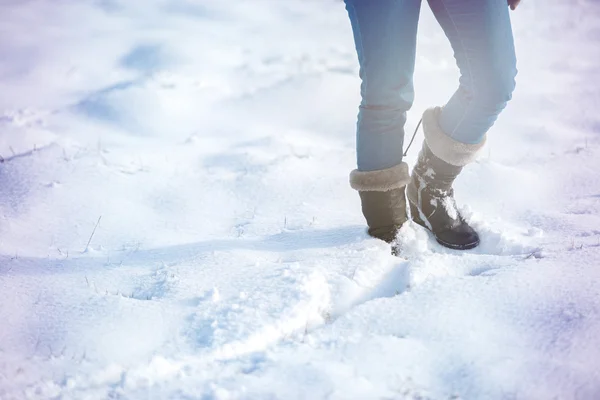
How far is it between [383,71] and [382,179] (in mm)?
389

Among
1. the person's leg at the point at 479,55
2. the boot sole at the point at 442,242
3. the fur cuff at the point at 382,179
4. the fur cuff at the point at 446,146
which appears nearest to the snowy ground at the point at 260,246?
the boot sole at the point at 442,242

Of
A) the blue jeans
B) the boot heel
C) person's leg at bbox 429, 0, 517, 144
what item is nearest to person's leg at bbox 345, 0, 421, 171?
the blue jeans

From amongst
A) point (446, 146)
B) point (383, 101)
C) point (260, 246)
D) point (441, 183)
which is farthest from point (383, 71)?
point (260, 246)

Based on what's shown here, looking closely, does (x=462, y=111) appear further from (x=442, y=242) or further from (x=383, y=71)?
(x=442, y=242)

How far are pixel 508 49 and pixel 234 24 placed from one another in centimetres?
450

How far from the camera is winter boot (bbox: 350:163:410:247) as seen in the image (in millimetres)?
1571

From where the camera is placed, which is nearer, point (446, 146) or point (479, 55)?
point (479, 55)

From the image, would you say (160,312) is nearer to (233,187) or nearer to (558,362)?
(558,362)

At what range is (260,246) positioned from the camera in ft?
5.45

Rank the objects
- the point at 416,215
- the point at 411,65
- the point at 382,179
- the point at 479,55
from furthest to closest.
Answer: the point at 416,215, the point at 382,179, the point at 411,65, the point at 479,55

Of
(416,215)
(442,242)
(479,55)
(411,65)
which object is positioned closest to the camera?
(479,55)

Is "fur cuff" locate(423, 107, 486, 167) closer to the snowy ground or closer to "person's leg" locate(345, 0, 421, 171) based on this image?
"person's leg" locate(345, 0, 421, 171)

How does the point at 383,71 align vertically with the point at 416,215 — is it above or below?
above

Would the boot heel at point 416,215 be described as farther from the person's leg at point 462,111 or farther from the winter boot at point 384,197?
the winter boot at point 384,197
